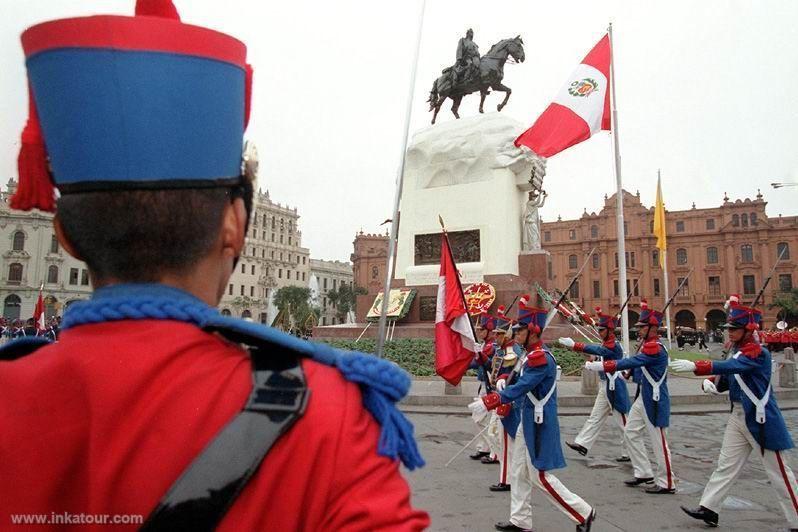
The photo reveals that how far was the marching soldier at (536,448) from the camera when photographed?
4.86 meters

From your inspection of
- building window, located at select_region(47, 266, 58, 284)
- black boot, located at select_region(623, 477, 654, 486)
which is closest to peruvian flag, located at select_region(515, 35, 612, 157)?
black boot, located at select_region(623, 477, 654, 486)

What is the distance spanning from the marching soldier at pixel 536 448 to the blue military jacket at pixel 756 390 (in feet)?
4.91

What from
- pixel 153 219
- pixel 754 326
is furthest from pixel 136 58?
pixel 754 326

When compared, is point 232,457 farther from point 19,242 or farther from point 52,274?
point 19,242

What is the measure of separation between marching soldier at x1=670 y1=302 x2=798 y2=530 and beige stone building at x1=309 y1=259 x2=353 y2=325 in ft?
239

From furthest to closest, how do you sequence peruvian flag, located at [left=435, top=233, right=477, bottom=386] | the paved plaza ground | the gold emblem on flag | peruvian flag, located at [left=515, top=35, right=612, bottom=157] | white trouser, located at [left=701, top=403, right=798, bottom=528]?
1. the gold emblem on flag
2. peruvian flag, located at [left=515, top=35, right=612, bottom=157]
3. peruvian flag, located at [left=435, top=233, right=477, bottom=386]
4. the paved plaza ground
5. white trouser, located at [left=701, top=403, right=798, bottom=528]

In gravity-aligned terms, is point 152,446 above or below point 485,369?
above

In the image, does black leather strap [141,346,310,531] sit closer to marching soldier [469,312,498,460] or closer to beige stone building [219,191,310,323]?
marching soldier [469,312,498,460]

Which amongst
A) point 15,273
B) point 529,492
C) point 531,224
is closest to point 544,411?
point 529,492

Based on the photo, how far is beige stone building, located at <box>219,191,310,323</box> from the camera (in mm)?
69062

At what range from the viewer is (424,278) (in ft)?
61.5

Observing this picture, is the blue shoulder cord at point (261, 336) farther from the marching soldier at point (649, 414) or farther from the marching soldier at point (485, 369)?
the marching soldier at point (649, 414)

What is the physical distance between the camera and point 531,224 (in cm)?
1884

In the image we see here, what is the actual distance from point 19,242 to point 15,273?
301 centimetres
